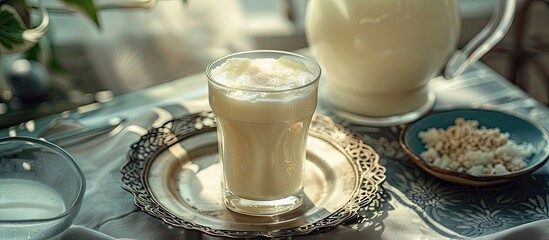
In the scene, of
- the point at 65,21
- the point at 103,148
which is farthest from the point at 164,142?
the point at 65,21

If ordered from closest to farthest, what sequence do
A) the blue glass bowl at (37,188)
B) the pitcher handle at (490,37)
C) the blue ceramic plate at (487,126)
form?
the blue glass bowl at (37,188) → the blue ceramic plate at (487,126) → the pitcher handle at (490,37)

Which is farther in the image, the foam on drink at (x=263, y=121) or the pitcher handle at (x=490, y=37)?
the pitcher handle at (x=490, y=37)

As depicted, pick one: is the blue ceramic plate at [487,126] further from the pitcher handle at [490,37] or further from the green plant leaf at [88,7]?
the green plant leaf at [88,7]

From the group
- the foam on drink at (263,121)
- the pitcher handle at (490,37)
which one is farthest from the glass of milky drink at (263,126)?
the pitcher handle at (490,37)

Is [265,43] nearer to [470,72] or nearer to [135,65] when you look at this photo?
[135,65]

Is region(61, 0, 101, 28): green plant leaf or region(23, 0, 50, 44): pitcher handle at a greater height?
region(61, 0, 101, 28): green plant leaf

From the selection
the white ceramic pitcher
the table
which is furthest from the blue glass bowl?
the white ceramic pitcher

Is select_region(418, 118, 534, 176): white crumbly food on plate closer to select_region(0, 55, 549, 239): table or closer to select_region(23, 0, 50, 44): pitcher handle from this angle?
select_region(0, 55, 549, 239): table
